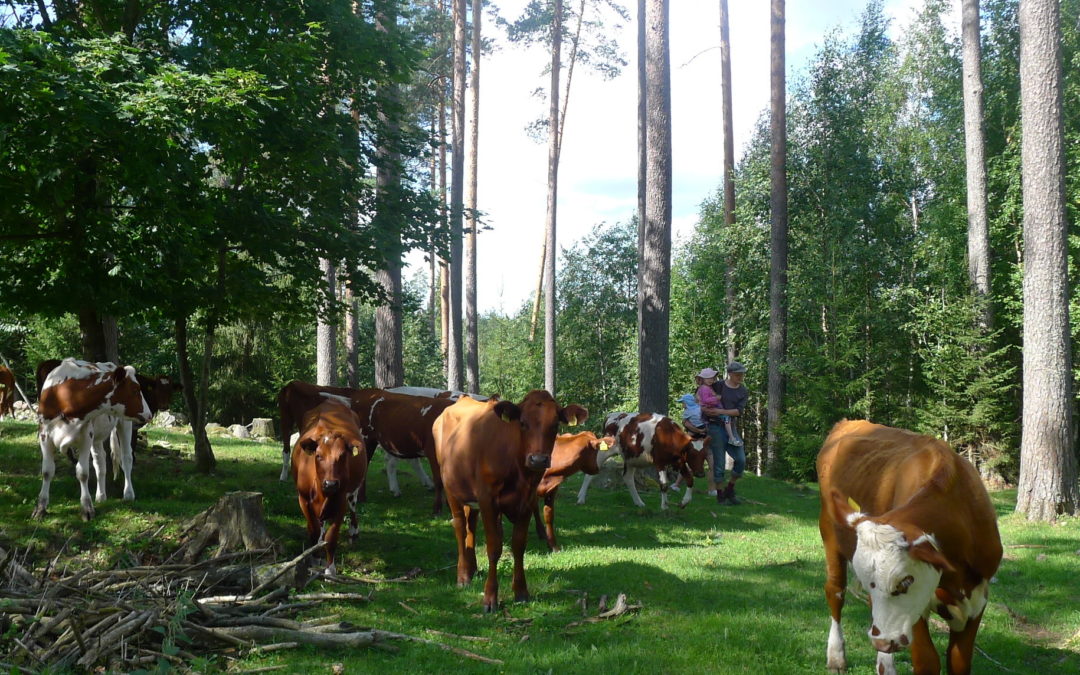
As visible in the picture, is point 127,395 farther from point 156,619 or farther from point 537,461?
Answer: point 537,461

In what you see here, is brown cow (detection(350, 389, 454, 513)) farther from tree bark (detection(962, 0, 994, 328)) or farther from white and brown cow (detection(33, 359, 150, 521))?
tree bark (detection(962, 0, 994, 328))

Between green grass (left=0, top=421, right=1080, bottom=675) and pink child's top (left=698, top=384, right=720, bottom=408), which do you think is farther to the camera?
pink child's top (left=698, top=384, right=720, bottom=408)

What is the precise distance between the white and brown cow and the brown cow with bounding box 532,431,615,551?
5241 millimetres

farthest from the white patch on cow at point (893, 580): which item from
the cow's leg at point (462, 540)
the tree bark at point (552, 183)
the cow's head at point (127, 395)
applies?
the tree bark at point (552, 183)

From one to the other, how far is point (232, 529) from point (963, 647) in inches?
270

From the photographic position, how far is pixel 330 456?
331 inches

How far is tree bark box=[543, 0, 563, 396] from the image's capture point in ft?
102

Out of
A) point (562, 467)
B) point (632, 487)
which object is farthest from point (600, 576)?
point (632, 487)

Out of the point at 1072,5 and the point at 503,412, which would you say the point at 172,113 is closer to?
the point at 503,412

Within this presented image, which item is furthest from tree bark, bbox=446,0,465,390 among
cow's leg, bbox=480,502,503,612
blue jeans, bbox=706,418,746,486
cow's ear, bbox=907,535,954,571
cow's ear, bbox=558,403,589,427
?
cow's ear, bbox=907,535,954,571

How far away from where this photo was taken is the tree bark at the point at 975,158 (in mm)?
20875

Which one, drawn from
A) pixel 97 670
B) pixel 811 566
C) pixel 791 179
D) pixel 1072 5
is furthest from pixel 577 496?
pixel 1072 5

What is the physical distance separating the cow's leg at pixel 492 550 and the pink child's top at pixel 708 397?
6.07m

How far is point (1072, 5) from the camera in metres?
27.6
